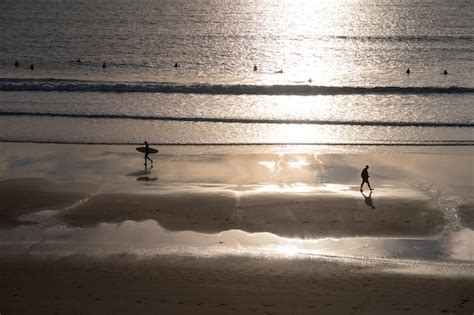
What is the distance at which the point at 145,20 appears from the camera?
79.5 m

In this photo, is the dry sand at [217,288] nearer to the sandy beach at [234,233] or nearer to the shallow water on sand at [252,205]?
the sandy beach at [234,233]

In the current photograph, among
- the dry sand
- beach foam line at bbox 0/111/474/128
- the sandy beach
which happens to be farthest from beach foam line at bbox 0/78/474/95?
the dry sand

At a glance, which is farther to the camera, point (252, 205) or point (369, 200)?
point (369, 200)

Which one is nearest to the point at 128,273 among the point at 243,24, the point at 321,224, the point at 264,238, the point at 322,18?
the point at 264,238

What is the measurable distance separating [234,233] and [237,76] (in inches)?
1209

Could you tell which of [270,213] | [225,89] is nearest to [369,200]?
[270,213]

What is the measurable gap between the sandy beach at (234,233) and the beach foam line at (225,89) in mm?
14577

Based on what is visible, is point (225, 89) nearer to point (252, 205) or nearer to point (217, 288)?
point (252, 205)

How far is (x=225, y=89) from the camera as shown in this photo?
4194 cm

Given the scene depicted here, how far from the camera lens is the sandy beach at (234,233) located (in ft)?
47.8

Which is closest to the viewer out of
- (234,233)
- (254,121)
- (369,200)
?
(234,233)

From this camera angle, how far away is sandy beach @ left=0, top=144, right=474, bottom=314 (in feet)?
47.8

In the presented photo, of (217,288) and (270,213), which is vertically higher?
(270,213)

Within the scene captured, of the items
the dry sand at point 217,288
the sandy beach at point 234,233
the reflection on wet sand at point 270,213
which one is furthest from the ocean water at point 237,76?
the dry sand at point 217,288
